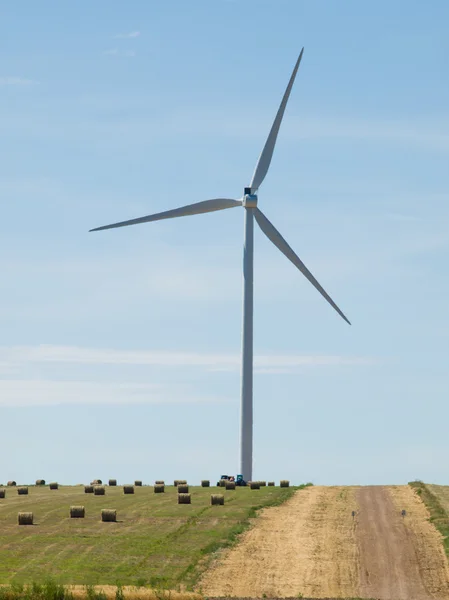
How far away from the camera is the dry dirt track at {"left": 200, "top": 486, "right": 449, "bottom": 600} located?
48.7 meters

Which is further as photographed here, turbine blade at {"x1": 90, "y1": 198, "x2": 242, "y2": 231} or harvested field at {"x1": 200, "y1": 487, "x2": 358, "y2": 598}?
turbine blade at {"x1": 90, "y1": 198, "x2": 242, "y2": 231}

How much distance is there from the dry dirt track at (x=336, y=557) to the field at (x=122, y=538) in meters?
1.80

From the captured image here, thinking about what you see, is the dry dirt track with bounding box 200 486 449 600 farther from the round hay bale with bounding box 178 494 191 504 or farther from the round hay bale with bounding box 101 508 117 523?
the round hay bale with bounding box 101 508 117 523

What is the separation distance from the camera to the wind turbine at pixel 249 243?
10944 centimetres

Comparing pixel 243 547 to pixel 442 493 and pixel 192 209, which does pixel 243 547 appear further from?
pixel 192 209

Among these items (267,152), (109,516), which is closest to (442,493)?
(109,516)

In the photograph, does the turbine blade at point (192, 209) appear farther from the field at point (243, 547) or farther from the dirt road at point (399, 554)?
the dirt road at point (399, 554)

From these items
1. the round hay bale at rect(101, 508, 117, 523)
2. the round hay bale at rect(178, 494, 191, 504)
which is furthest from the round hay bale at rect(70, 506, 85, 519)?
the round hay bale at rect(178, 494, 191, 504)

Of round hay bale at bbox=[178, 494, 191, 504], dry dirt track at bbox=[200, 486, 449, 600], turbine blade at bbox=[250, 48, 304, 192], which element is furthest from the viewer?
turbine blade at bbox=[250, 48, 304, 192]

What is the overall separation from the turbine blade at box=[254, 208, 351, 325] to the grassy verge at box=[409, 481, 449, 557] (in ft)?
80.2

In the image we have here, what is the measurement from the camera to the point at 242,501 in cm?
8062

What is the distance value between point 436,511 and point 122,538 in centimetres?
2450

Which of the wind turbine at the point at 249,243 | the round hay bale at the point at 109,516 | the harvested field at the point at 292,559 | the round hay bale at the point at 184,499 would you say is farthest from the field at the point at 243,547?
the wind turbine at the point at 249,243

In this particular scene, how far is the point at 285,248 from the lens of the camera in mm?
113375
